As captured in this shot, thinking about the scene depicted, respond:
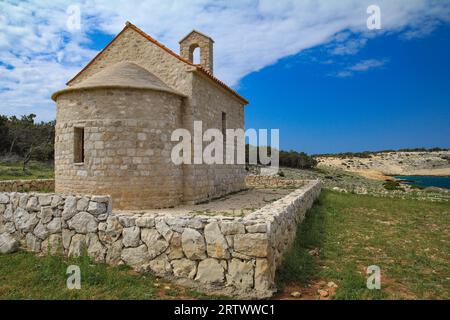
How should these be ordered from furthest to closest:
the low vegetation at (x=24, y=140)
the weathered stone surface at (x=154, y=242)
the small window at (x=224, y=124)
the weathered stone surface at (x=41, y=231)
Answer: the low vegetation at (x=24, y=140) → the small window at (x=224, y=124) → the weathered stone surface at (x=41, y=231) → the weathered stone surface at (x=154, y=242)

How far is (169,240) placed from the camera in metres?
4.60

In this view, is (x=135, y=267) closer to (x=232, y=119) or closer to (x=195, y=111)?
(x=195, y=111)

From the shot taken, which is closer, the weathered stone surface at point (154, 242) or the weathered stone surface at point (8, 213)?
the weathered stone surface at point (154, 242)

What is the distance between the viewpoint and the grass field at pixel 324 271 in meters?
4.20

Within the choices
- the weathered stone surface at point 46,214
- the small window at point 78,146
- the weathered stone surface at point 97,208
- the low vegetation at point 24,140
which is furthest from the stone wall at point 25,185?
the low vegetation at point 24,140

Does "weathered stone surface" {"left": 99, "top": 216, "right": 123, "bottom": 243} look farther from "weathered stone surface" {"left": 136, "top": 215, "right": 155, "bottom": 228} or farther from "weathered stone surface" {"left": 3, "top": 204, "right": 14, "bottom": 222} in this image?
"weathered stone surface" {"left": 3, "top": 204, "right": 14, "bottom": 222}

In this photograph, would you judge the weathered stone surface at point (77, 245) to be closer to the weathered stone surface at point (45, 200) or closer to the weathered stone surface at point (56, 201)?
the weathered stone surface at point (56, 201)

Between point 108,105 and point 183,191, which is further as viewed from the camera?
point 183,191

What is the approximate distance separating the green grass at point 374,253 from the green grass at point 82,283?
1.81 m

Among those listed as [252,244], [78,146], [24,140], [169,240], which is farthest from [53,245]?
[24,140]

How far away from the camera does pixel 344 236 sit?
302 inches

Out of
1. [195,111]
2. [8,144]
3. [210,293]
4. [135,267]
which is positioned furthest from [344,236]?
[8,144]

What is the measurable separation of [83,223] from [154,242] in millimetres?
1392

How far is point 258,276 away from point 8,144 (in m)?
33.6
